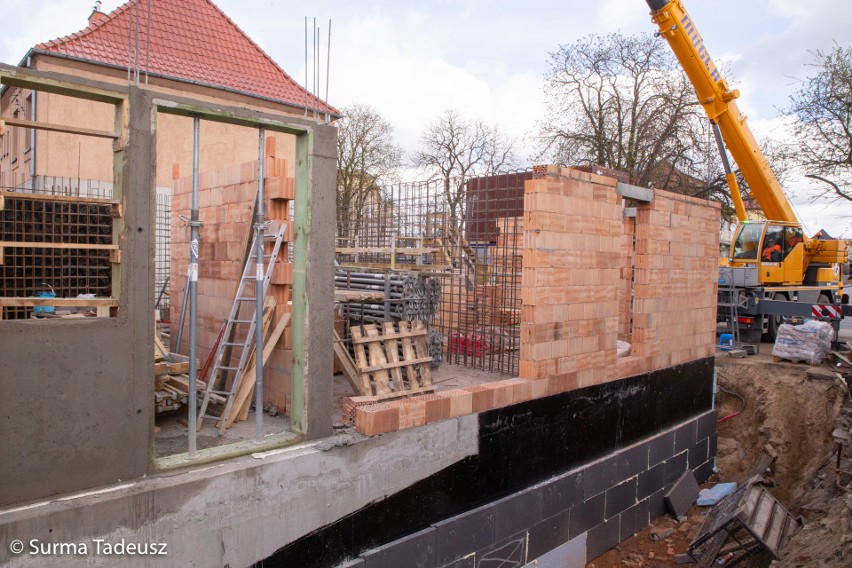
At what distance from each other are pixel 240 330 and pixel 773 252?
13512 mm

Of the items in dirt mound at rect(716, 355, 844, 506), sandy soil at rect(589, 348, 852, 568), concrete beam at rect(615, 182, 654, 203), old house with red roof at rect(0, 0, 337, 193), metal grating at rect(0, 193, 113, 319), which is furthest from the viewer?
old house with red roof at rect(0, 0, 337, 193)

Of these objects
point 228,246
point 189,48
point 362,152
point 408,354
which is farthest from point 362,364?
point 362,152

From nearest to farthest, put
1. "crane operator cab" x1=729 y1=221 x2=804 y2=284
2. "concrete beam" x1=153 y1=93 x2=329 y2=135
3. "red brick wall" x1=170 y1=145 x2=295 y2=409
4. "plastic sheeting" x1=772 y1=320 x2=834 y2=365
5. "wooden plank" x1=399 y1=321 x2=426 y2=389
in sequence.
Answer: "concrete beam" x1=153 y1=93 x2=329 y2=135 < "red brick wall" x1=170 y1=145 x2=295 y2=409 < "wooden plank" x1=399 y1=321 x2=426 y2=389 < "plastic sheeting" x1=772 y1=320 x2=834 y2=365 < "crane operator cab" x1=729 y1=221 x2=804 y2=284

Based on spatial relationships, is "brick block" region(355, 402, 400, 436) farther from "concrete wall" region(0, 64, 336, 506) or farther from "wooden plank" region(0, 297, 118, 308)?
"wooden plank" region(0, 297, 118, 308)

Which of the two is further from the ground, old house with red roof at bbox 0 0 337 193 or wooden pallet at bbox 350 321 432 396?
old house with red roof at bbox 0 0 337 193

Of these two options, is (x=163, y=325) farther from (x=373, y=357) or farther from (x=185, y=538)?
(x=185, y=538)

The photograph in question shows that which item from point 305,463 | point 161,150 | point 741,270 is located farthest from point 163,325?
point 741,270

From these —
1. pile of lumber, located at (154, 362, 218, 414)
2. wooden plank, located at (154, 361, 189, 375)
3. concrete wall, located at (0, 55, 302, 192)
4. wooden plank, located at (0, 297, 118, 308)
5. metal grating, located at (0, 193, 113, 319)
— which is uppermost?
concrete wall, located at (0, 55, 302, 192)

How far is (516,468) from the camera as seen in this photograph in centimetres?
585

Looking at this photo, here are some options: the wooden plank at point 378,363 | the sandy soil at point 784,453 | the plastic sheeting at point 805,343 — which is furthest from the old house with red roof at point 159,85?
the plastic sheeting at point 805,343

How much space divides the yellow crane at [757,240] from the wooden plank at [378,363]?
34.5ft

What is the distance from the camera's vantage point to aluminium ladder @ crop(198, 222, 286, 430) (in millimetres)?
4859

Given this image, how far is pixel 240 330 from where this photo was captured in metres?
5.66

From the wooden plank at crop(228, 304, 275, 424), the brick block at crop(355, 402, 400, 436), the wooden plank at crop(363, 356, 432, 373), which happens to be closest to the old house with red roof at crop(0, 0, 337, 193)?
the wooden plank at crop(363, 356, 432, 373)
